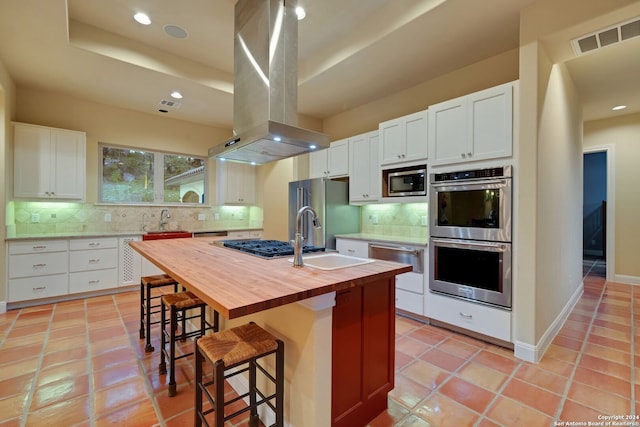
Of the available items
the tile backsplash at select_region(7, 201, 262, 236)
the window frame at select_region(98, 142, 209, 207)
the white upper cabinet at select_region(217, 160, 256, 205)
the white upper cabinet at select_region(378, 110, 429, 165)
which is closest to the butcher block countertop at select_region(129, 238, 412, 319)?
the white upper cabinet at select_region(378, 110, 429, 165)

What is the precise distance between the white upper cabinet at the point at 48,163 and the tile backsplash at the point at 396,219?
166 inches

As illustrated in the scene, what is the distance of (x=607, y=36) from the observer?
2.25 meters

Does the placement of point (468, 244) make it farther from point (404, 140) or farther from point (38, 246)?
point (38, 246)

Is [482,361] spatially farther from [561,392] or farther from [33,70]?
[33,70]

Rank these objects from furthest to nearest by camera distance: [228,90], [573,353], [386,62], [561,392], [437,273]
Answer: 1. [228,90]
2. [386,62]
3. [437,273]
4. [573,353]
5. [561,392]

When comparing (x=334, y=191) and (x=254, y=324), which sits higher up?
(x=334, y=191)

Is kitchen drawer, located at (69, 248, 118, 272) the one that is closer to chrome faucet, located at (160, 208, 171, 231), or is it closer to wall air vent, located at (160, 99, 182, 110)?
chrome faucet, located at (160, 208, 171, 231)

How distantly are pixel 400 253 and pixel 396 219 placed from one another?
2.95ft

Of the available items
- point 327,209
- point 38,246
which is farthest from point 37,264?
point 327,209

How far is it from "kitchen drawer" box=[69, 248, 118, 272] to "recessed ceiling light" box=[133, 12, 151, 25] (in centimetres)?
299

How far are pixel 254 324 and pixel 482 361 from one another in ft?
6.37

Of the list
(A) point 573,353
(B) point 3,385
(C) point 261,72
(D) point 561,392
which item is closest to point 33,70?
(C) point 261,72

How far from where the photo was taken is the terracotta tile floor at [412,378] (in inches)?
68.7

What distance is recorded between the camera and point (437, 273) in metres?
2.99
